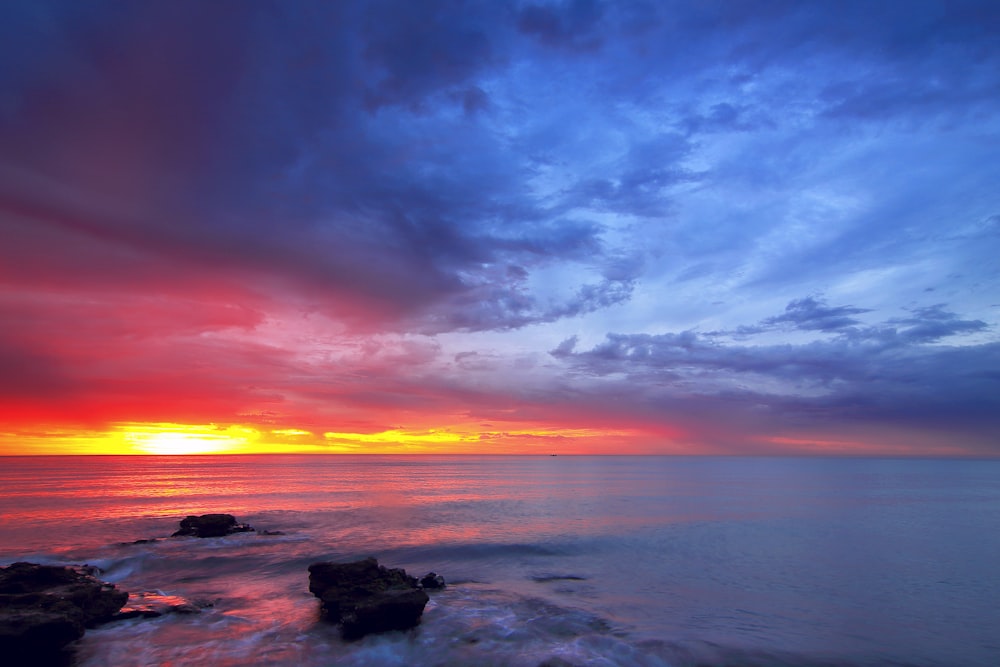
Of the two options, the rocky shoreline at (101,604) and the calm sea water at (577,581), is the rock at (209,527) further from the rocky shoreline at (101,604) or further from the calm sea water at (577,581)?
the rocky shoreline at (101,604)

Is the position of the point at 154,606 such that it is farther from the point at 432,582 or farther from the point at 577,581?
the point at 577,581

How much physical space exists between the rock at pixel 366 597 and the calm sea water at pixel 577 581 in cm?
83

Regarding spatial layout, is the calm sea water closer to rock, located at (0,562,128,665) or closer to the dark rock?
rock, located at (0,562,128,665)

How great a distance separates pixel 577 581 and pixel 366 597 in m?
13.9

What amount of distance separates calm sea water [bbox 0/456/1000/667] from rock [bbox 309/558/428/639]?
2.71 feet

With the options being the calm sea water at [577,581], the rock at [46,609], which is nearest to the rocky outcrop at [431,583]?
the calm sea water at [577,581]

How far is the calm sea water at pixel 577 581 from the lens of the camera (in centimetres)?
1992

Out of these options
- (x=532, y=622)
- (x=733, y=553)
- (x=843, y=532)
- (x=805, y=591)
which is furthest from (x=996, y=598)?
(x=532, y=622)

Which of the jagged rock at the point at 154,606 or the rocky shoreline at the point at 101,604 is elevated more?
the rocky shoreline at the point at 101,604

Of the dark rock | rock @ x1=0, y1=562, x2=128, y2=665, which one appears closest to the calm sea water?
rock @ x1=0, y1=562, x2=128, y2=665

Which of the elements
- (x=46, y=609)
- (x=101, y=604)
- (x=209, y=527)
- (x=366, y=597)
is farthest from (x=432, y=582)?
(x=209, y=527)

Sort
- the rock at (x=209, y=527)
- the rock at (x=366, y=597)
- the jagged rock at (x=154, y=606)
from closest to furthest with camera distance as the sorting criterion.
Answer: the rock at (x=366, y=597), the jagged rock at (x=154, y=606), the rock at (x=209, y=527)

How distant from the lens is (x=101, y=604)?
22.0 metres

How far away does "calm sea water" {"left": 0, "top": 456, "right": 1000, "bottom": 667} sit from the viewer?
19922mm
